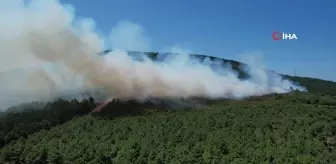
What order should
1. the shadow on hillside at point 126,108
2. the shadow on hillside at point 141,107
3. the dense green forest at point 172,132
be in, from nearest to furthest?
the dense green forest at point 172,132 < the shadow on hillside at point 126,108 < the shadow on hillside at point 141,107

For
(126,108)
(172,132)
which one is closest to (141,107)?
(126,108)

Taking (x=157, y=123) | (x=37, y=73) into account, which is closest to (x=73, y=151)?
(x=157, y=123)

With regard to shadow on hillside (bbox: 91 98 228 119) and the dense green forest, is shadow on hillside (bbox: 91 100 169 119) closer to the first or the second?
shadow on hillside (bbox: 91 98 228 119)

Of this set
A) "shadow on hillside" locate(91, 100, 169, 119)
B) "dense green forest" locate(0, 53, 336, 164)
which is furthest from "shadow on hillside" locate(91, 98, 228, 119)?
"dense green forest" locate(0, 53, 336, 164)

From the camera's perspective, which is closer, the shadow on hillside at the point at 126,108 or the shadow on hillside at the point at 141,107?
the shadow on hillside at the point at 126,108

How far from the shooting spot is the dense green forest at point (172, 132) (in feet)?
371

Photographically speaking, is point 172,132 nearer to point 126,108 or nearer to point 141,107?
point 141,107

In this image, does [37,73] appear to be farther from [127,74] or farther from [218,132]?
[218,132]

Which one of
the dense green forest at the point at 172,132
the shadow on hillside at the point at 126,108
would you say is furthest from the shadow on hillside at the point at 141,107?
the dense green forest at the point at 172,132

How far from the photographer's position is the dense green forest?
112938 mm

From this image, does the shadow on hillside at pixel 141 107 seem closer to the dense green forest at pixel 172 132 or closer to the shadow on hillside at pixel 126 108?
the shadow on hillside at pixel 126 108

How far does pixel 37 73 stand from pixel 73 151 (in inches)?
3018

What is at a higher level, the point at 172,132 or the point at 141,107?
the point at 141,107

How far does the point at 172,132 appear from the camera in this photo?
141 meters
